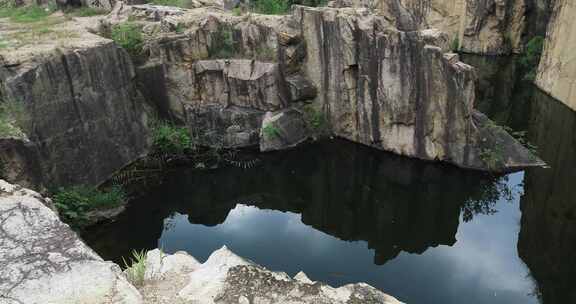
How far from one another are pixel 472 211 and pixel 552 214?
67.5 inches

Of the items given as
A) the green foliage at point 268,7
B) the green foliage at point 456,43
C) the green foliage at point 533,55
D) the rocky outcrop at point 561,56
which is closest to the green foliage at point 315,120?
the green foliage at point 268,7

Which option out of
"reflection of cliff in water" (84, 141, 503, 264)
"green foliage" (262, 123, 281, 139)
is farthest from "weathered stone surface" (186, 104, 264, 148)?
"reflection of cliff in water" (84, 141, 503, 264)

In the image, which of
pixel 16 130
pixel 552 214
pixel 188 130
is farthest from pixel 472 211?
pixel 16 130

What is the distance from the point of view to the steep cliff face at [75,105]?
33.8 ft

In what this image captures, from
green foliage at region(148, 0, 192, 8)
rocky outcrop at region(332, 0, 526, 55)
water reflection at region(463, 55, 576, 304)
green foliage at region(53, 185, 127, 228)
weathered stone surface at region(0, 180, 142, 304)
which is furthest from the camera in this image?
rocky outcrop at region(332, 0, 526, 55)

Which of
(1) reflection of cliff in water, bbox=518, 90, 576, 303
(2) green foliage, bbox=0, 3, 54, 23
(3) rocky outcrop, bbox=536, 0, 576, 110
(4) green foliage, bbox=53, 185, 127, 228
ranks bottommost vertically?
(1) reflection of cliff in water, bbox=518, 90, 576, 303

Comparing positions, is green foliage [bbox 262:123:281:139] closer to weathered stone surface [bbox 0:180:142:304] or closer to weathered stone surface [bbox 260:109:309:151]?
weathered stone surface [bbox 260:109:309:151]

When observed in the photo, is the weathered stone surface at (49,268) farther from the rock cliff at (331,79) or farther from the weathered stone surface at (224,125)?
the rock cliff at (331,79)

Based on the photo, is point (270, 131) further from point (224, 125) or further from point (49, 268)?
point (49, 268)

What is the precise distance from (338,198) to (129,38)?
25.7 ft

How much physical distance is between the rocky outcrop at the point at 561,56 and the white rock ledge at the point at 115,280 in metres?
16.0

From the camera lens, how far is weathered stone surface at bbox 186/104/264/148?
14484 millimetres

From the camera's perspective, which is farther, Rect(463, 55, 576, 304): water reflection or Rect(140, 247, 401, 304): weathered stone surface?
Rect(463, 55, 576, 304): water reflection

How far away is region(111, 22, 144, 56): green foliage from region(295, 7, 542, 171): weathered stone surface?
4875 millimetres
